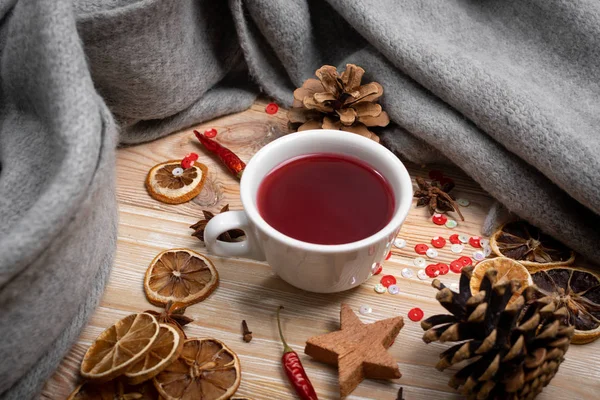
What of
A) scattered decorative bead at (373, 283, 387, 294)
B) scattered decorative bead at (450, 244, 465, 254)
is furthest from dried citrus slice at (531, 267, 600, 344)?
scattered decorative bead at (373, 283, 387, 294)

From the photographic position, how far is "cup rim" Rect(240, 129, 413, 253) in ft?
2.78

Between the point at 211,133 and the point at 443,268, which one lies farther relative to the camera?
the point at 211,133

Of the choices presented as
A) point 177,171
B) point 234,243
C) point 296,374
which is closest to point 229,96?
point 177,171

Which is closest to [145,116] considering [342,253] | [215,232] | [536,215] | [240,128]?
[240,128]

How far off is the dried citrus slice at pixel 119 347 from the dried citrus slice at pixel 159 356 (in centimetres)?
1

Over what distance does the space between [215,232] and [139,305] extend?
18 cm

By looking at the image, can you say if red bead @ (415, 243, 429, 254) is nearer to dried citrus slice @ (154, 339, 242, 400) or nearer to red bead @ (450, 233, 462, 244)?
red bead @ (450, 233, 462, 244)

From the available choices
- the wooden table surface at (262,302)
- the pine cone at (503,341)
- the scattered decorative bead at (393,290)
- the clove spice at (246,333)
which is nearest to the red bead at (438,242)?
the wooden table surface at (262,302)

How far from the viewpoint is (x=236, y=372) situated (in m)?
0.88

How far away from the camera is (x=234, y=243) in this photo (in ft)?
3.21

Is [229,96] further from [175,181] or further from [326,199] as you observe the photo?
[326,199]

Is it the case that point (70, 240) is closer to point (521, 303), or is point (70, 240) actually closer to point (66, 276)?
point (66, 276)

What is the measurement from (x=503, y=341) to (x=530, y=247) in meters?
0.30

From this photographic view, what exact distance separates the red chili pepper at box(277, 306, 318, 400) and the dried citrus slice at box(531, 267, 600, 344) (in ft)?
1.30
